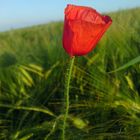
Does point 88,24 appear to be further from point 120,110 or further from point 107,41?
point 107,41

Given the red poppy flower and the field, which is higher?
the red poppy flower

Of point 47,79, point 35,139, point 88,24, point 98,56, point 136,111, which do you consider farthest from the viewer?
point 47,79

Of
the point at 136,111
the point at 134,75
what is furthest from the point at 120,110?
the point at 134,75

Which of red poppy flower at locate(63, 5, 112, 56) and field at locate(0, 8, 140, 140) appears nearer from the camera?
red poppy flower at locate(63, 5, 112, 56)

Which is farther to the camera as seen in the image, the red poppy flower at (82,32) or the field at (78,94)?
the field at (78,94)
